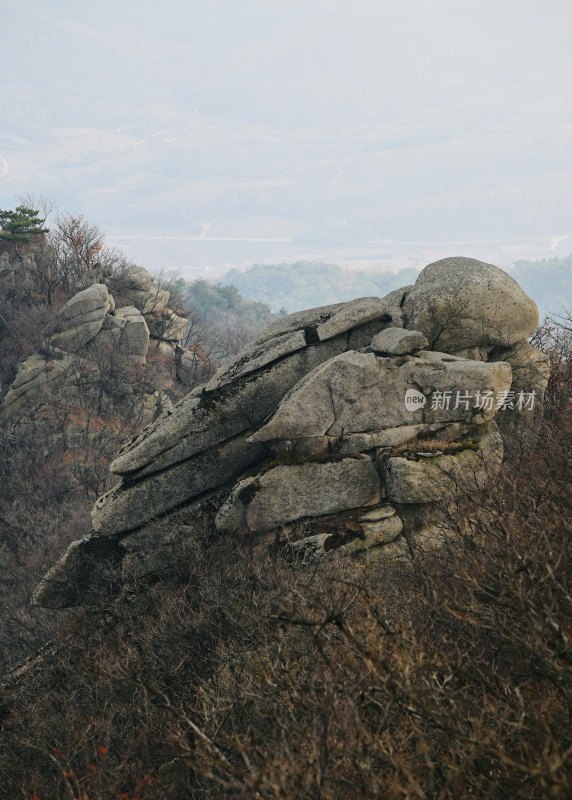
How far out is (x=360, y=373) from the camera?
21.0 metres

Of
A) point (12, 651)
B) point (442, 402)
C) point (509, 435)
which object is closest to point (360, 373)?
point (442, 402)

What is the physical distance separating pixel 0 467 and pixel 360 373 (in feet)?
116

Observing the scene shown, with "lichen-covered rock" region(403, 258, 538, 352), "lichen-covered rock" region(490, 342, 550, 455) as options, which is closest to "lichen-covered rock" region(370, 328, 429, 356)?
"lichen-covered rock" region(403, 258, 538, 352)

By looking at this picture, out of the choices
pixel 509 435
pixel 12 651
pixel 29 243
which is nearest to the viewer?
pixel 509 435

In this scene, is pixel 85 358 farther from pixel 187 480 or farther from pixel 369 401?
pixel 369 401

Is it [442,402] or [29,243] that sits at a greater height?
[29,243]

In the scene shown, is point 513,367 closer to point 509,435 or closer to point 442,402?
point 509,435

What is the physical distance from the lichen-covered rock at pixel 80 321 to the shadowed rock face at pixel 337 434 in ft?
90.7

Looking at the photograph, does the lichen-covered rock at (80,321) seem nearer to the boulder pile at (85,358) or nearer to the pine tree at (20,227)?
the boulder pile at (85,358)

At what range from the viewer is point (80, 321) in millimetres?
51062

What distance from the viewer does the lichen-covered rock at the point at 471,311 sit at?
22719mm

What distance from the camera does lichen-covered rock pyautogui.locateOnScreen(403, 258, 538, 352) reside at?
22719 millimetres

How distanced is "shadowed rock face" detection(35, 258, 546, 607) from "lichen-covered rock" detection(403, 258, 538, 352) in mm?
39

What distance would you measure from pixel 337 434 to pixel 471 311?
6043 millimetres
